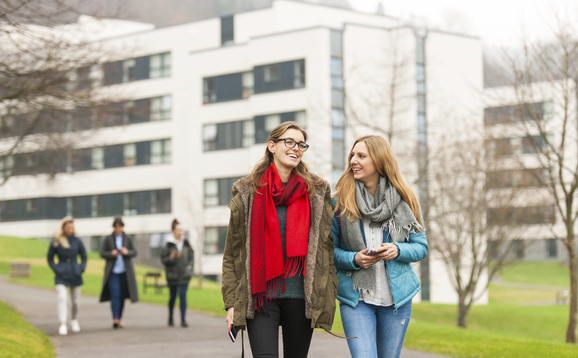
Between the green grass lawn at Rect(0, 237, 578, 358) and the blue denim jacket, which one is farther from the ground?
the blue denim jacket

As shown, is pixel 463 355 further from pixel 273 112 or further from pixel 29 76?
pixel 273 112

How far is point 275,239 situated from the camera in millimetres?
4918

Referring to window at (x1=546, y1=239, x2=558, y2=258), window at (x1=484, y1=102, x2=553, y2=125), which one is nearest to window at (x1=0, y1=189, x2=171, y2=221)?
window at (x1=484, y1=102, x2=553, y2=125)

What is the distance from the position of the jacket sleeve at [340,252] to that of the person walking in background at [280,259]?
0.11 metres

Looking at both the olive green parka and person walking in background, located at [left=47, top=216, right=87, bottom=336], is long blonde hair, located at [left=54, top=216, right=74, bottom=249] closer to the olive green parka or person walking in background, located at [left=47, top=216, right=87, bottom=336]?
person walking in background, located at [left=47, top=216, right=87, bottom=336]

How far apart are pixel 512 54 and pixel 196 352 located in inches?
397

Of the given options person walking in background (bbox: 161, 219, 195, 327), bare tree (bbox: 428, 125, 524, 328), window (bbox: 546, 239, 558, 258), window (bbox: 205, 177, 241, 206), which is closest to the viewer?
person walking in background (bbox: 161, 219, 195, 327)

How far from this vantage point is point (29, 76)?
583 inches

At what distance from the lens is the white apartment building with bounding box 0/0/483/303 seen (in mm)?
48406

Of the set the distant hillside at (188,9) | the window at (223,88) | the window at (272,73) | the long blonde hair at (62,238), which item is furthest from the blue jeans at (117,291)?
the distant hillside at (188,9)

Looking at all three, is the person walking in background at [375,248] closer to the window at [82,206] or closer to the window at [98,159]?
the window at [98,159]

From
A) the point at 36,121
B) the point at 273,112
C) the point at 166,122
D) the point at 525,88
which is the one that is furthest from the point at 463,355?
the point at 166,122

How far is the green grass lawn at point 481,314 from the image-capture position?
36.7ft

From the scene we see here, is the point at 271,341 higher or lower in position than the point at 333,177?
lower
